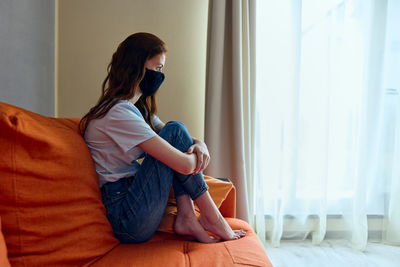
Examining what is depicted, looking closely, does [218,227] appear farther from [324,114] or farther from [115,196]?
[324,114]

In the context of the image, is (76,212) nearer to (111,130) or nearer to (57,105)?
(111,130)

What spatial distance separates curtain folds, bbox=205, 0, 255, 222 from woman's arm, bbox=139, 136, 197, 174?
92 centimetres

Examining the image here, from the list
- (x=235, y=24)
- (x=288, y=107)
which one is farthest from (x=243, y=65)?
(x=288, y=107)

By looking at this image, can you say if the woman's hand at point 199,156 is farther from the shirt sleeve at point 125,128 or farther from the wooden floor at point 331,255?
the wooden floor at point 331,255

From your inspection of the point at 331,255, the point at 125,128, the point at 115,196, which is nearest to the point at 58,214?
the point at 115,196

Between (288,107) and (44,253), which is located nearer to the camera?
(44,253)

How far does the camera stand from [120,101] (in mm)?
1203

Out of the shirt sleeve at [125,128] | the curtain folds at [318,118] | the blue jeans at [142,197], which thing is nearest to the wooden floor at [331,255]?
the curtain folds at [318,118]

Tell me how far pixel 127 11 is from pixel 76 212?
1.57 m

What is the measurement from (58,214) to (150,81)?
2.19ft

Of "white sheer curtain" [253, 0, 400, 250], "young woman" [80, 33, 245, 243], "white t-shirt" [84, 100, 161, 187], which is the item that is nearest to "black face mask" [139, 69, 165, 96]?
"young woman" [80, 33, 245, 243]

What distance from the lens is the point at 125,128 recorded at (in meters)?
1.14

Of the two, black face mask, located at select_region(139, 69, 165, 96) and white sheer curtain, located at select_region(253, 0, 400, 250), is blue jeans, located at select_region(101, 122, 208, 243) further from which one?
white sheer curtain, located at select_region(253, 0, 400, 250)

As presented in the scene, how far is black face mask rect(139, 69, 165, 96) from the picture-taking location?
1333mm
